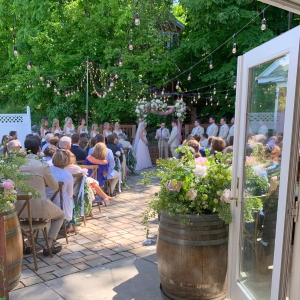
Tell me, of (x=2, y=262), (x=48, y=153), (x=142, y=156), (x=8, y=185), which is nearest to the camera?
(x=2, y=262)

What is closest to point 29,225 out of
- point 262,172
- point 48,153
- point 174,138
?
point 48,153

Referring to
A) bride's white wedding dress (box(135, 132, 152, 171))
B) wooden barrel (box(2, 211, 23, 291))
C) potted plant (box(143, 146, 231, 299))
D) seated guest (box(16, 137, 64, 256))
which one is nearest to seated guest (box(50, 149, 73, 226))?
seated guest (box(16, 137, 64, 256))

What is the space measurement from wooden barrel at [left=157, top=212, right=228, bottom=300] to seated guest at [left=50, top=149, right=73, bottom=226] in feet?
6.78

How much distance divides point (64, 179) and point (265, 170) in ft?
9.58

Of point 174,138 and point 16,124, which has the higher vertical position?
point 16,124

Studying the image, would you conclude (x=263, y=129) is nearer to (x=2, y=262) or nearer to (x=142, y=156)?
(x=2, y=262)

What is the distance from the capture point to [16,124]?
1455 centimetres

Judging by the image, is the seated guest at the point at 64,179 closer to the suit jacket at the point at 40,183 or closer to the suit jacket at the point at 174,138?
the suit jacket at the point at 40,183

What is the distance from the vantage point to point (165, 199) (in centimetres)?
309

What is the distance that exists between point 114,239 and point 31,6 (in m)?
15.1

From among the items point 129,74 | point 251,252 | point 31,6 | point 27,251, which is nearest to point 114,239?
point 27,251

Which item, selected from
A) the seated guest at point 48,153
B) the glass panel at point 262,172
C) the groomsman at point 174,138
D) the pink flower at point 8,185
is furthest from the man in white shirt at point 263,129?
the groomsman at point 174,138

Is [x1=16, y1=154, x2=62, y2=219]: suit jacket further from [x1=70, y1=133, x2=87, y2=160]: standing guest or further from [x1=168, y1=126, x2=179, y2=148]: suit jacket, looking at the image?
[x1=168, y1=126, x2=179, y2=148]: suit jacket

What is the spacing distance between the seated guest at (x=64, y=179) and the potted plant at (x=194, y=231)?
1.95 meters
